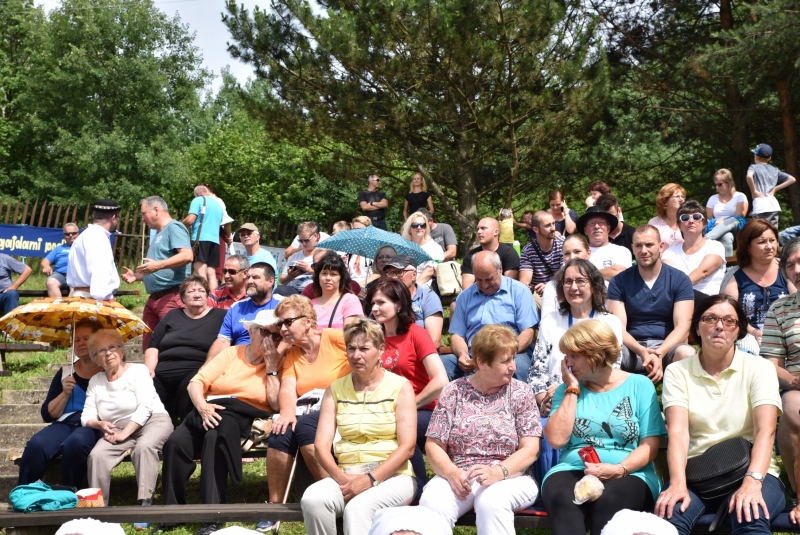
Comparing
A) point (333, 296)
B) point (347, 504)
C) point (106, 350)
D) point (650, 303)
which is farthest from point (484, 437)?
point (106, 350)

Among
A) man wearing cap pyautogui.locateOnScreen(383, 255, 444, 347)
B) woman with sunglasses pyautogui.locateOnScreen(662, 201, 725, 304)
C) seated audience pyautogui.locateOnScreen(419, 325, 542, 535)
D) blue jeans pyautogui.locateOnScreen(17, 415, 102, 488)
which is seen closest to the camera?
seated audience pyautogui.locateOnScreen(419, 325, 542, 535)

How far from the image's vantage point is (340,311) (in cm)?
599

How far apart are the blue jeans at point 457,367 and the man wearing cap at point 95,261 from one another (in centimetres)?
267

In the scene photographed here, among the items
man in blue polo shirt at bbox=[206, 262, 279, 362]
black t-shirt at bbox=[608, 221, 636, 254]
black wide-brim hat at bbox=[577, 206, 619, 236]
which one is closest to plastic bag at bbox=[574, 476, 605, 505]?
man in blue polo shirt at bbox=[206, 262, 279, 362]

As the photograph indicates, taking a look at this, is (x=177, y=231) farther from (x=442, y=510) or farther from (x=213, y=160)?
(x=213, y=160)

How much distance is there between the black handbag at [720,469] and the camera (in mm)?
3756

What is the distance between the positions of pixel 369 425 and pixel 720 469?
1714mm

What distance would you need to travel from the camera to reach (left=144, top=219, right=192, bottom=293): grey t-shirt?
293 inches

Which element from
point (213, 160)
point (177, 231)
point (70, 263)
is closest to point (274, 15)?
point (177, 231)

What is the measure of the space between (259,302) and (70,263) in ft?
5.60

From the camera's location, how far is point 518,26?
39.3 feet

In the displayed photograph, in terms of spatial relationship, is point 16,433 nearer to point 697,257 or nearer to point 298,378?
point 298,378

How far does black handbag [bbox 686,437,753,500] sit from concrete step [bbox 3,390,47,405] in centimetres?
571

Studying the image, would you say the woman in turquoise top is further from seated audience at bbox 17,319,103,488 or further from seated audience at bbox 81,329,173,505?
seated audience at bbox 17,319,103,488
